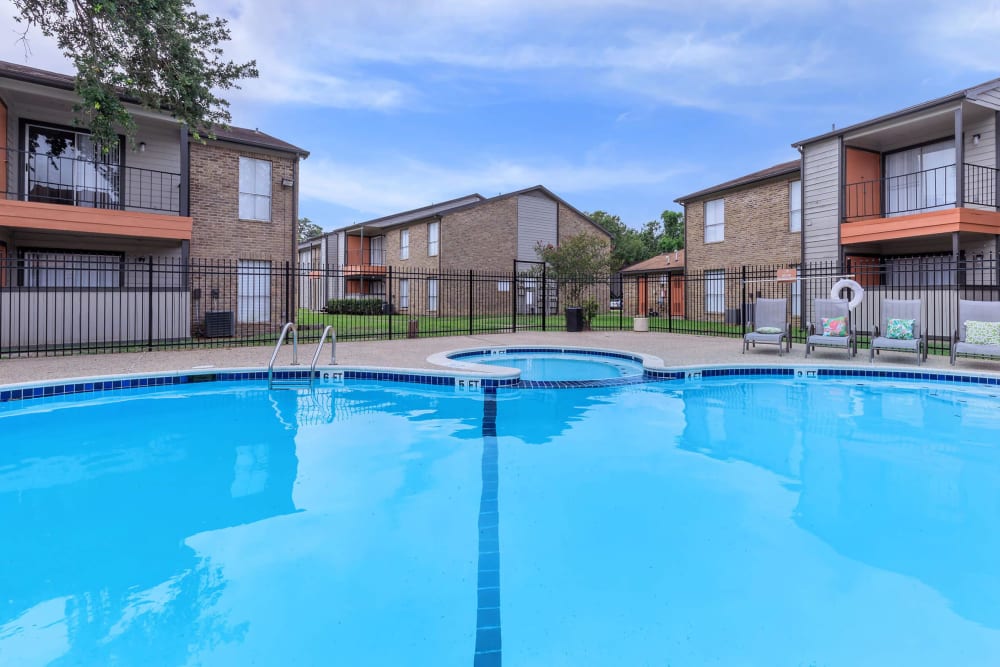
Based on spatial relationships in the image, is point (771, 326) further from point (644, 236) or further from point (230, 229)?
point (644, 236)

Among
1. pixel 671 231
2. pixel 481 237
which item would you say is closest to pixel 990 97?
pixel 481 237

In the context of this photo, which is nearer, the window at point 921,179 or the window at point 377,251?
the window at point 921,179

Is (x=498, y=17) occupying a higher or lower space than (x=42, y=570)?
higher

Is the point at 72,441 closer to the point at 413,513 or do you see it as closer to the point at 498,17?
the point at 413,513

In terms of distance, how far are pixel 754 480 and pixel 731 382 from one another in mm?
4666

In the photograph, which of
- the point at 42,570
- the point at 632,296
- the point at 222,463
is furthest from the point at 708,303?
the point at 42,570

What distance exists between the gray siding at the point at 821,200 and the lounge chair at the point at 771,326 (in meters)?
5.71

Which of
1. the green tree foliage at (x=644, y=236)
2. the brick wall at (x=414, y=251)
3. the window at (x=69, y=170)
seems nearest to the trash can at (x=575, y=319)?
the brick wall at (x=414, y=251)

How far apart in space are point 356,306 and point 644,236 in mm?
33347

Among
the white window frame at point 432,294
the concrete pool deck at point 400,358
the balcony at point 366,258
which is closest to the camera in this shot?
the concrete pool deck at point 400,358

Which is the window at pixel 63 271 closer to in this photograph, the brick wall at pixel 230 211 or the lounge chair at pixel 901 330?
the brick wall at pixel 230 211

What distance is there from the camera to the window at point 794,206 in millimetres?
17922

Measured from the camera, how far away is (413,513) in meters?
3.97

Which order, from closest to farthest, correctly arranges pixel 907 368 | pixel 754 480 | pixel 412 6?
1. pixel 754 480
2. pixel 907 368
3. pixel 412 6
